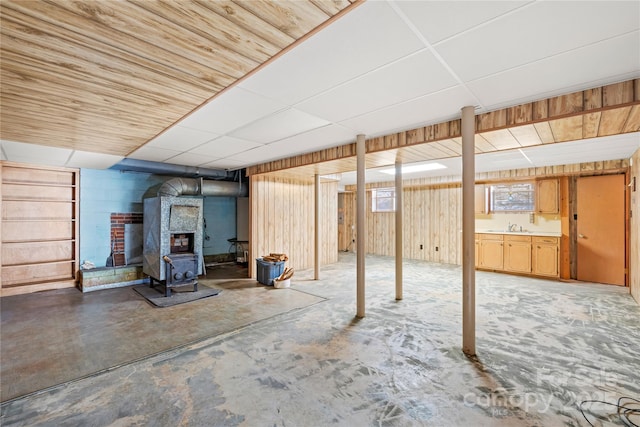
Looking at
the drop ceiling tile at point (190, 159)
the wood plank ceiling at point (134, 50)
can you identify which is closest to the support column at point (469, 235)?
the wood plank ceiling at point (134, 50)

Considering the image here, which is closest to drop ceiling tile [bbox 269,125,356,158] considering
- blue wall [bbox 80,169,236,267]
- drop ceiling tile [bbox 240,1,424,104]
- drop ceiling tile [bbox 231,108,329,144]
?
drop ceiling tile [bbox 231,108,329,144]

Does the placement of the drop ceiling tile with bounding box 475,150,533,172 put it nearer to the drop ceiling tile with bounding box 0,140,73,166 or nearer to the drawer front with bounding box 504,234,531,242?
the drawer front with bounding box 504,234,531,242

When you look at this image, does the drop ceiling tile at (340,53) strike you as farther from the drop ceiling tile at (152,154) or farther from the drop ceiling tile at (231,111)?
the drop ceiling tile at (152,154)

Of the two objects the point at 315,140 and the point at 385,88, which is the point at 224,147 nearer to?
the point at 315,140

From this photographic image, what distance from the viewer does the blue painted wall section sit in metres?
7.21

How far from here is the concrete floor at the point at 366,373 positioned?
6.06 ft

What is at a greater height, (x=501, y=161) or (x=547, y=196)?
(x=501, y=161)

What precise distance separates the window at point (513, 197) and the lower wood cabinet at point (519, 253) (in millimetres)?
808

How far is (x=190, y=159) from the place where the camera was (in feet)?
16.3

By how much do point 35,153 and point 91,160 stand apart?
649 mm

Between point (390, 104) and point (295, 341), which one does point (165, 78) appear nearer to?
point (390, 104)

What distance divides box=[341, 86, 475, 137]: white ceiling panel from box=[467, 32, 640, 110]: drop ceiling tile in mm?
156

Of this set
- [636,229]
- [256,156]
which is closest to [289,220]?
[256,156]

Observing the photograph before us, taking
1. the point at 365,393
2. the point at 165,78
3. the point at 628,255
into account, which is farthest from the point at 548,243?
Answer: the point at 165,78
